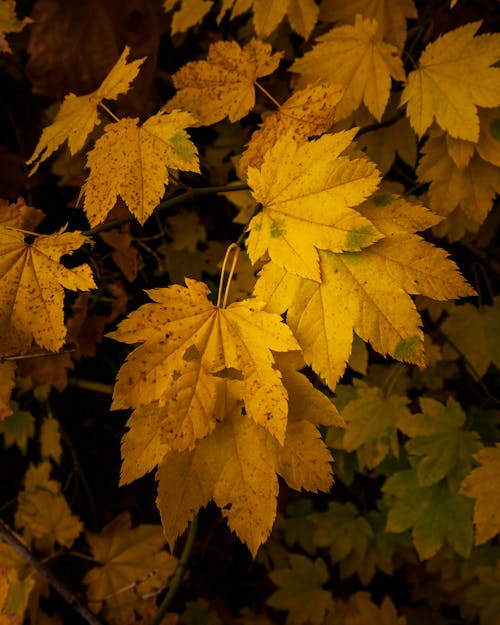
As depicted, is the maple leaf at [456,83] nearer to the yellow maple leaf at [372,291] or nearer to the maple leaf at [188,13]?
the yellow maple leaf at [372,291]

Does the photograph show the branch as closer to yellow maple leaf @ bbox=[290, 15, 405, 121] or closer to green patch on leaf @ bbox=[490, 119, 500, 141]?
yellow maple leaf @ bbox=[290, 15, 405, 121]

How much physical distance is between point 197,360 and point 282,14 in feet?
2.61

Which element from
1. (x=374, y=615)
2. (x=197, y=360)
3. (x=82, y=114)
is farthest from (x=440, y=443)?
(x=82, y=114)

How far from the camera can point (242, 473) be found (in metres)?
0.80

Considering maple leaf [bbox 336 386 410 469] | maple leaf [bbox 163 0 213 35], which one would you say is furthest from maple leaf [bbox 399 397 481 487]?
maple leaf [bbox 163 0 213 35]

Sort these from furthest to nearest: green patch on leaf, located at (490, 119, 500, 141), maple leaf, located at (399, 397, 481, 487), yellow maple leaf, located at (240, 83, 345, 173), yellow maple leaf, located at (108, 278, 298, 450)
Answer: maple leaf, located at (399, 397, 481, 487) < green patch on leaf, located at (490, 119, 500, 141) < yellow maple leaf, located at (240, 83, 345, 173) < yellow maple leaf, located at (108, 278, 298, 450)

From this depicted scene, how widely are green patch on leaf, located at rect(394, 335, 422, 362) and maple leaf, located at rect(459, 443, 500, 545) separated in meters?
0.50

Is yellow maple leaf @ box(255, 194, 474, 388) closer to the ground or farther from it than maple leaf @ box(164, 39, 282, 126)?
closer to the ground

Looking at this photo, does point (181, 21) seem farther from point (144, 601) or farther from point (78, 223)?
point (144, 601)

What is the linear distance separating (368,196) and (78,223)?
1.16 meters

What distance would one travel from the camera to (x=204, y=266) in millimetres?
1811

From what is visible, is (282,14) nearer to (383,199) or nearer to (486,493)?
(383,199)

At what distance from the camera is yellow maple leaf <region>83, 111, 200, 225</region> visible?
0.82 metres

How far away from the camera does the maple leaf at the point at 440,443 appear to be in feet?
4.38
